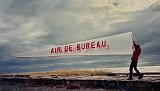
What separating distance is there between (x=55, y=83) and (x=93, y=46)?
4.53m

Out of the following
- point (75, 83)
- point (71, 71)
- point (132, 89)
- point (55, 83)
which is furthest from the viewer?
point (71, 71)

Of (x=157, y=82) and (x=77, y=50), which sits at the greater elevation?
(x=77, y=50)

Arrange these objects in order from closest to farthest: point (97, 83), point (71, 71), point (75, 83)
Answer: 1. point (97, 83)
2. point (75, 83)
3. point (71, 71)

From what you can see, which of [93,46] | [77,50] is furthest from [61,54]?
[93,46]

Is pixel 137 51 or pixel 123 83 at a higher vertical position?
pixel 137 51

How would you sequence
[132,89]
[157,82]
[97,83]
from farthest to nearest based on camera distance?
[97,83] < [132,89] < [157,82]

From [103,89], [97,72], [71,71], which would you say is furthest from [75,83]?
[71,71]

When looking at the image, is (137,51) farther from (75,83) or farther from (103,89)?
(75,83)

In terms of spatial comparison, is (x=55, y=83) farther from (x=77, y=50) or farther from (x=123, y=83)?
(x=123, y=83)

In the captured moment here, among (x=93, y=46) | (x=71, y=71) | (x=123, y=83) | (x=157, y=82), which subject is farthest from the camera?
(x=71, y=71)

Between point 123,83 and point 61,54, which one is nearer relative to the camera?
point 123,83

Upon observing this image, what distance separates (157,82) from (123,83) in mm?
2697

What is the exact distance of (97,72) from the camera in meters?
30.2

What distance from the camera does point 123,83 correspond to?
18453 mm
